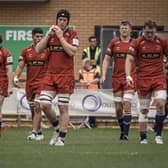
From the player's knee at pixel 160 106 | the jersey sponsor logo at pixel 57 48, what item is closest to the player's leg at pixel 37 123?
the player's knee at pixel 160 106

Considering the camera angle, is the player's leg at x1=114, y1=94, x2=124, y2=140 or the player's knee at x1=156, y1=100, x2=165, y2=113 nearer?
the player's knee at x1=156, y1=100, x2=165, y2=113

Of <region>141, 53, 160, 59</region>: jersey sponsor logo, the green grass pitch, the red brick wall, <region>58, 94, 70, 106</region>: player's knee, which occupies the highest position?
the red brick wall

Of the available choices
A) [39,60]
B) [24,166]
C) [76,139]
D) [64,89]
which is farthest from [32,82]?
[24,166]

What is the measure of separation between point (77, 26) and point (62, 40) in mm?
10925

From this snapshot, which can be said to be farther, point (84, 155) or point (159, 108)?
point (159, 108)

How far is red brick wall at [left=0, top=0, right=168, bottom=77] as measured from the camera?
24.4 m

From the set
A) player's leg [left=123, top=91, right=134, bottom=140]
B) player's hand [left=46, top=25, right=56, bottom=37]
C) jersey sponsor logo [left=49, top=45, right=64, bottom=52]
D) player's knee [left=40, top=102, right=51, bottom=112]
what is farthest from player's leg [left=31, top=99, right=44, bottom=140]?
player's hand [left=46, top=25, right=56, bottom=37]

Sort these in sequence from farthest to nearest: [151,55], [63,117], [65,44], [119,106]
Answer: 1. [119,106]
2. [151,55]
3. [63,117]
4. [65,44]

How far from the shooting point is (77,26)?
967 inches

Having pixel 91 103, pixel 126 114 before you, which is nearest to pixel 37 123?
pixel 126 114

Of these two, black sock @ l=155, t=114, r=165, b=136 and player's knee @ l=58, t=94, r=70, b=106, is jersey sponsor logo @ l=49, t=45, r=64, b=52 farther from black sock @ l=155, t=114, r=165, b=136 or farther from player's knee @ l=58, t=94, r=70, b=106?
black sock @ l=155, t=114, r=165, b=136

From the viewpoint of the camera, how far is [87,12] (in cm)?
2448

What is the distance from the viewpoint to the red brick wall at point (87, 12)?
2439cm

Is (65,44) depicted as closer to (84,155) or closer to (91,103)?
(84,155)
